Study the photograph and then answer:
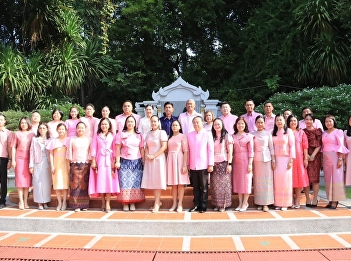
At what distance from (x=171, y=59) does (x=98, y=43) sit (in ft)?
14.3

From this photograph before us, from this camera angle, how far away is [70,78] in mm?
13383

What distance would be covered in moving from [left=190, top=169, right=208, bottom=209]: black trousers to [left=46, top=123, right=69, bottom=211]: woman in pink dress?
6.66 ft

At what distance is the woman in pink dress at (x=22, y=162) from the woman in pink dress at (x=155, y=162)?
1995 millimetres

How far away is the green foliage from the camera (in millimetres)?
9914

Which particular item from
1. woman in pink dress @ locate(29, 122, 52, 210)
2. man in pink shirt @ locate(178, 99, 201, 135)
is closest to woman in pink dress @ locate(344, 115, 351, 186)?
man in pink shirt @ locate(178, 99, 201, 135)

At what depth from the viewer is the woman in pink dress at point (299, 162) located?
18.6 feet

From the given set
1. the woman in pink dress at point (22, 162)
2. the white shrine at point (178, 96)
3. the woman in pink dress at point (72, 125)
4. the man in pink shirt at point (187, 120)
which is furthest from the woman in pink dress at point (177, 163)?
the white shrine at point (178, 96)

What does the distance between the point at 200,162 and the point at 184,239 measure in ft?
3.94

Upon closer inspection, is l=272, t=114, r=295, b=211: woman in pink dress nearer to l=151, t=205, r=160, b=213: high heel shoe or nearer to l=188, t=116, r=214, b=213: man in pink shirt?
l=188, t=116, r=214, b=213: man in pink shirt

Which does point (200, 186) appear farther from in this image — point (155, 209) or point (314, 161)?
point (314, 161)

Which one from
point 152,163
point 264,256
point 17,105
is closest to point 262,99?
point 17,105

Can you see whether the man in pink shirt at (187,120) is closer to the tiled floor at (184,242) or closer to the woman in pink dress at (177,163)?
the woman in pink dress at (177,163)

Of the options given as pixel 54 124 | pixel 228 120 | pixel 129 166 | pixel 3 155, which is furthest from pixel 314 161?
pixel 3 155

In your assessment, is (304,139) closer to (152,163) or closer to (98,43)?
(152,163)
